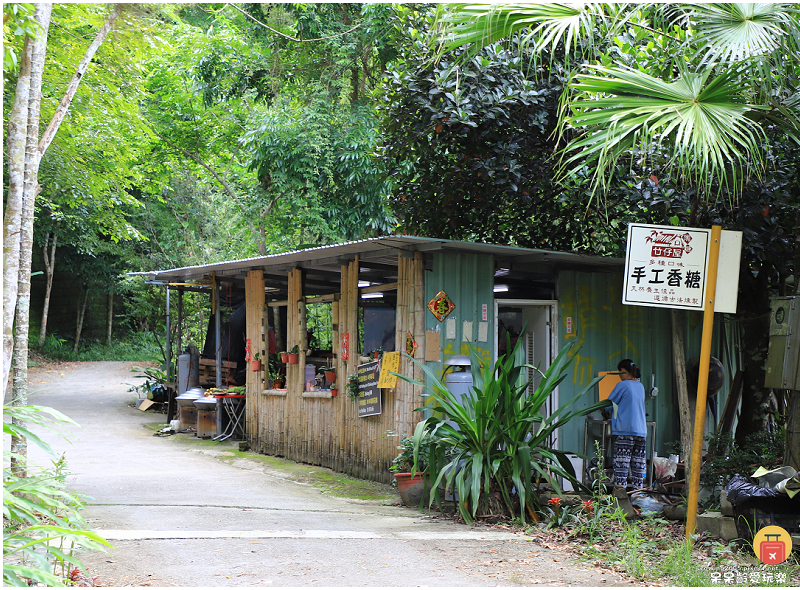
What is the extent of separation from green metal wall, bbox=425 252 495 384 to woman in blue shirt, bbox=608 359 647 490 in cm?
151

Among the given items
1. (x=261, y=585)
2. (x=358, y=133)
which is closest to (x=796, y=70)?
(x=261, y=585)

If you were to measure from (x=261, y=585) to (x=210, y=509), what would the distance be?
2.67 meters

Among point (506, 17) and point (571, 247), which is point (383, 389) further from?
point (506, 17)

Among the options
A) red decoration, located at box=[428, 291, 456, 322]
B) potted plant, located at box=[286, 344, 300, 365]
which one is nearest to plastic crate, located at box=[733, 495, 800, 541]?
red decoration, located at box=[428, 291, 456, 322]

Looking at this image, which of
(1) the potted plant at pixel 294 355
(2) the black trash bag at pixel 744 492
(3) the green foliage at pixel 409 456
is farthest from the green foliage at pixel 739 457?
(1) the potted plant at pixel 294 355

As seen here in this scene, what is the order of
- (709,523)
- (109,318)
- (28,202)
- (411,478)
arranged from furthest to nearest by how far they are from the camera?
(109,318)
(411,478)
(709,523)
(28,202)

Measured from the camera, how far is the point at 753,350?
8781 millimetres

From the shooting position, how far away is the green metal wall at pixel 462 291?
8359mm

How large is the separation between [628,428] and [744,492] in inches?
105

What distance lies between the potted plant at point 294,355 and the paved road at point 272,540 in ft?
5.42

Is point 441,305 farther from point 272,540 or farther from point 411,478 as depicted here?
point 272,540

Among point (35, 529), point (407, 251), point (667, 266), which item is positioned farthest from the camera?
point (407, 251)

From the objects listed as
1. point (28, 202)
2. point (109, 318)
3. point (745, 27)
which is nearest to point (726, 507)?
point (745, 27)

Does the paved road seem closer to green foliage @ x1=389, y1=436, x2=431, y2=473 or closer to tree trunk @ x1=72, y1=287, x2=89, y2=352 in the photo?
green foliage @ x1=389, y1=436, x2=431, y2=473
